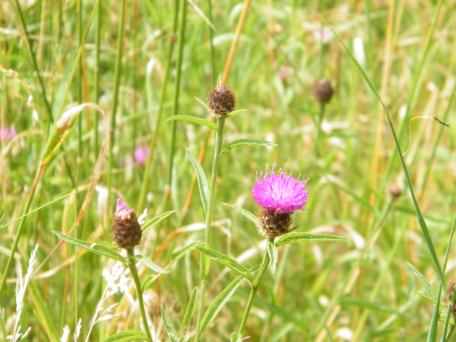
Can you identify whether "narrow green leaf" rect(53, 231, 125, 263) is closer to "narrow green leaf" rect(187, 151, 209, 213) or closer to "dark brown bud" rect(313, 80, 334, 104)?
"narrow green leaf" rect(187, 151, 209, 213)

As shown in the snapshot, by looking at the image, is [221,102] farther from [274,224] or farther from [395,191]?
[395,191]

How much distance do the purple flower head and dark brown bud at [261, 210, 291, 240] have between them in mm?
15

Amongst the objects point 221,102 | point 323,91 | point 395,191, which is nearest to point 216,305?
point 221,102

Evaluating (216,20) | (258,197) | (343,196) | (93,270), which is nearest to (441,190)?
(343,196)

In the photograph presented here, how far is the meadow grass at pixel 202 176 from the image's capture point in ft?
3.64

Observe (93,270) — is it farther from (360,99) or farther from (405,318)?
(360,99)

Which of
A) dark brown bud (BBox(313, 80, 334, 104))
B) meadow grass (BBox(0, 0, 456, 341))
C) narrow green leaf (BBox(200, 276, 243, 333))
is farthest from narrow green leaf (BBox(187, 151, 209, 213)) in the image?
dark brown bud (BBox(313, 80, 334, 104))

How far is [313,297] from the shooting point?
149 cm

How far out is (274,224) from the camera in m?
0.87

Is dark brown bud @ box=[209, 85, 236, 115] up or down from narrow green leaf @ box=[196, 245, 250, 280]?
up

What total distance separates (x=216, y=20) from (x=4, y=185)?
3.45 ft

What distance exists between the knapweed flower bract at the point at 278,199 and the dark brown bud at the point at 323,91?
65cm

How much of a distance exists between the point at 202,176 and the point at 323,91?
0.71m

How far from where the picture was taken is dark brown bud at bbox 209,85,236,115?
92 cm
